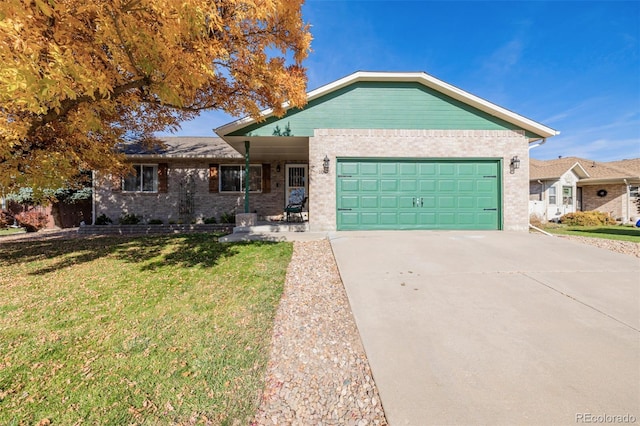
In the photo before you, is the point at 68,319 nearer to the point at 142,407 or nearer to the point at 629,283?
the point at 142,407

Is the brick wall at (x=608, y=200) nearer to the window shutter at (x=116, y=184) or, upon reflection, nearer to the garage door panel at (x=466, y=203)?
the garage door panel at (x=466, y=203)

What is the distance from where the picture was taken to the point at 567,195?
60.6 ft

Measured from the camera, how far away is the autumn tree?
3.48 metres

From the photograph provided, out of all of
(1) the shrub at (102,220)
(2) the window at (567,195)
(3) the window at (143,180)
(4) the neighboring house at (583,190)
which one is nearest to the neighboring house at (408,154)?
(3) the window at (143,180)

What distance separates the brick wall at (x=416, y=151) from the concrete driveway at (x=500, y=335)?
141 inches

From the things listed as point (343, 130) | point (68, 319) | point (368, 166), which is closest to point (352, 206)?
point (368, 166)

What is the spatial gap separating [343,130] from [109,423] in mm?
8650

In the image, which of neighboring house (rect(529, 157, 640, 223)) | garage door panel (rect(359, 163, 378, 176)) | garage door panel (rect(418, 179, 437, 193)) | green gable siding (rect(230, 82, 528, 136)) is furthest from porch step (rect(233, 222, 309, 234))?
neighboring house (rect(529, 157, 640, 223))

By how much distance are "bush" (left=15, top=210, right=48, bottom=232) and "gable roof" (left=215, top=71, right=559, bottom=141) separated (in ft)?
37.9

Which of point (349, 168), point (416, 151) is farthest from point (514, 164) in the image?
point (349, 168)

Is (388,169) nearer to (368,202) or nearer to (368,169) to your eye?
(368,169)

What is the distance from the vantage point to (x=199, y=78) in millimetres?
4355

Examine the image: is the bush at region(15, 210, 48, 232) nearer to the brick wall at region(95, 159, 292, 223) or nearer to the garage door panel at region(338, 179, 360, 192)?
the brick wall at region(95, 159, 292, 223)

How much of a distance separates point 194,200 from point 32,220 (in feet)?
26.0
